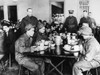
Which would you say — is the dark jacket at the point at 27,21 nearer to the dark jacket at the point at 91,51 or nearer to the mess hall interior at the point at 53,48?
the mess hall interior at the point at 53,48

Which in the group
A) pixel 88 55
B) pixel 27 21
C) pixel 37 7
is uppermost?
pixel 37 7

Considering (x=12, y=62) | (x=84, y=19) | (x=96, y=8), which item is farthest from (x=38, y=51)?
(x=96, y=8)

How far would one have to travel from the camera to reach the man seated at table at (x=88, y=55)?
330 centimetres

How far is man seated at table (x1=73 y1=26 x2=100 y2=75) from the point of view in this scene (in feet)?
10.8

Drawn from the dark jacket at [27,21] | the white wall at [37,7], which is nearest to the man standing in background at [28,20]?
the dark jacket at [27,21]

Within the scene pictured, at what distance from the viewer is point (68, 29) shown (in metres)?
5.86

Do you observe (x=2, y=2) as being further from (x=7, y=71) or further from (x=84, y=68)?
(x=84, y=68)

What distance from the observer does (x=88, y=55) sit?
10.8ft

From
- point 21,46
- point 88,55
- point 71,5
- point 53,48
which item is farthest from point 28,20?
point 88,55

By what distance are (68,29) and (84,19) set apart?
2.43ft

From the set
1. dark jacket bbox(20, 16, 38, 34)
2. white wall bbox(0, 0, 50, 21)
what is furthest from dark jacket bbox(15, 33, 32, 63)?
white wall bbox(0, 0, 50, 21)

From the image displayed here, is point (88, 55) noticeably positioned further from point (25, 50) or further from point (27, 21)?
point (27, 21)

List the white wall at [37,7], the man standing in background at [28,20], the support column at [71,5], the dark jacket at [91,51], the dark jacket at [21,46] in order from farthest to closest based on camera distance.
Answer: the white wall at [37,7]
the support column at [71,5]
the man standing in background at [28,20]
the dark jacket at [21,46]
the dark jacket at [91,51]

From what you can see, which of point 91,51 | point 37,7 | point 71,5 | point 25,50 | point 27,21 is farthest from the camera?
point 37,7
